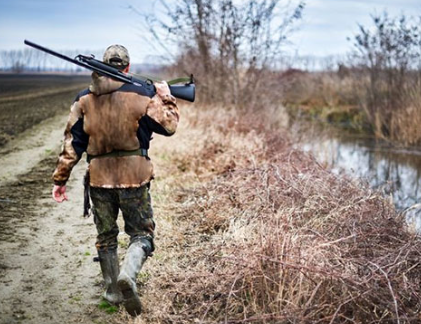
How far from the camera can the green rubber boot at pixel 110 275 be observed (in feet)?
13.8

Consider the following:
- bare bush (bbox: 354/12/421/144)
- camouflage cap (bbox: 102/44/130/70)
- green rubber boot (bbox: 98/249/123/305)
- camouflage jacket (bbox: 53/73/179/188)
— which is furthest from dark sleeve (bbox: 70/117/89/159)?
bare bush (bbox: 354/12/421/144)

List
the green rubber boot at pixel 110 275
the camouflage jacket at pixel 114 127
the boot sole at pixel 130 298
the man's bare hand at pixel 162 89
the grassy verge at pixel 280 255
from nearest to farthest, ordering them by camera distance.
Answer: the boot sole at pixel 130 298
the grassy verge at pixel 280 255
the camouflage jacket at pixel 114 127
the man's bare hand at pixel 162 89
the green rubber boot at pixel 110 275

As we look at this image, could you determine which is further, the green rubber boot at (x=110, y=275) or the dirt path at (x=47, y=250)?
the green rubber boot at (x=110, y=275)

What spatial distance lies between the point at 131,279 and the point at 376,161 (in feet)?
38.5

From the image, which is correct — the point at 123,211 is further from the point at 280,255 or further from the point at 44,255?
the point at 44,255

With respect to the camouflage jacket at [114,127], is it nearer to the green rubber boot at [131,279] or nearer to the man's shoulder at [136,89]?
the man's shoulder at [136,89]

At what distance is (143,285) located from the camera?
4578 mm

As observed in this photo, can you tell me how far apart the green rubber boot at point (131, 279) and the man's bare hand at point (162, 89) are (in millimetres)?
1223

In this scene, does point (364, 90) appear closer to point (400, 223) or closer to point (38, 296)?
point (400, 223)

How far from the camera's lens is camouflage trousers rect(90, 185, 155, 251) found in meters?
4.08

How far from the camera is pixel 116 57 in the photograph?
156 inches

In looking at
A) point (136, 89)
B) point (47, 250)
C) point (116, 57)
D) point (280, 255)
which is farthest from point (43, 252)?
point (280, 255)

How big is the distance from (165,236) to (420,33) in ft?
47.0

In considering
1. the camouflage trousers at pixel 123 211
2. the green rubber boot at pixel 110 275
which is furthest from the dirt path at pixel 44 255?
the camouflage trousers at pixel 123 211
